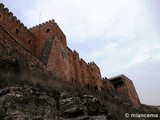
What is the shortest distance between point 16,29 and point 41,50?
3.11 m

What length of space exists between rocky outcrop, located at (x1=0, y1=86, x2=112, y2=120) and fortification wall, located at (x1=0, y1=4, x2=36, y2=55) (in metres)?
10.4

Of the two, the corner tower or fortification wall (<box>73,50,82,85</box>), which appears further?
fortification wall (<box>73,50,82,85</box>)

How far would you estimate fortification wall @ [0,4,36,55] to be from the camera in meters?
17.2

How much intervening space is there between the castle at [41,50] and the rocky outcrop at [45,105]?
130 inches

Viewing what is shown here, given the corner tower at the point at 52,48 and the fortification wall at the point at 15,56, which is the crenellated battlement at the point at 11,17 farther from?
the fortification wall at the point at 15,56

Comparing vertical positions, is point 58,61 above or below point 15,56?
above

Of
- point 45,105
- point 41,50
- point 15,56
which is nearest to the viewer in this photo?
point 45,105

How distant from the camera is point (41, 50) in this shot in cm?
2041

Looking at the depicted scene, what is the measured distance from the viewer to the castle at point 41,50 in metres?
12.8

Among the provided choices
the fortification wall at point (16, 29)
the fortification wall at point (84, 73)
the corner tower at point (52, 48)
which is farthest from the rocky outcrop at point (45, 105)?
the fortification wall at point (84, 73)

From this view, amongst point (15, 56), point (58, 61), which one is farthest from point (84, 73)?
point (15, 56)

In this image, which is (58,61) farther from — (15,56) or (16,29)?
(15,56)

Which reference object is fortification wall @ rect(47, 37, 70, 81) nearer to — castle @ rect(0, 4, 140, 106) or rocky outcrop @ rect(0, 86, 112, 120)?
castle @ rect(0, 4, 140, 106)

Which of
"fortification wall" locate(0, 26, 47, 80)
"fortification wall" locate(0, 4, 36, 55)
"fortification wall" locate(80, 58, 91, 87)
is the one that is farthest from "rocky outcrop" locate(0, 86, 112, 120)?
"fortification wall" locate(80, 58, 91, 87)
